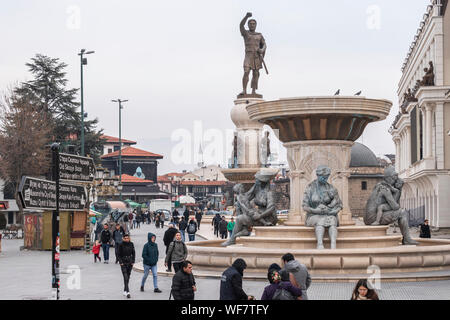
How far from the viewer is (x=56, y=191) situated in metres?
14.3

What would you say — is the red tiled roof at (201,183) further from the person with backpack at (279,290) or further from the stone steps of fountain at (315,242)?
the person with backpack at (279,290)

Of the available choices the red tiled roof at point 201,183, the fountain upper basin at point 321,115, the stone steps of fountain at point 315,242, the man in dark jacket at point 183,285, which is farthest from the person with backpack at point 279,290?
the red tiled roof at point 201,183

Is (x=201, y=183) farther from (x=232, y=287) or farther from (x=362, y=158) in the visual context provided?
(x=232, y=287)

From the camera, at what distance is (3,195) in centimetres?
7456

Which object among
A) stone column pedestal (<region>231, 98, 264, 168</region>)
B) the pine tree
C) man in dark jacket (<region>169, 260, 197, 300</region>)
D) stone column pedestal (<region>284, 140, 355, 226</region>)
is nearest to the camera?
man in dark jacket (<region>169, 260, 197, 300</region>)

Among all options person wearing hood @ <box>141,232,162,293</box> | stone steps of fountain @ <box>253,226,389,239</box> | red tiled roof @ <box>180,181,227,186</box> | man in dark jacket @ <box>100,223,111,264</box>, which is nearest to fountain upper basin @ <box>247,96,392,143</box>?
stone steps of fountain @ <box>253,226,389,239</box>

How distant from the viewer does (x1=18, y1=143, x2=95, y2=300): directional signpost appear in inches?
566

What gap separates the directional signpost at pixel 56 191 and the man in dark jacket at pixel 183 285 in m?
3.82

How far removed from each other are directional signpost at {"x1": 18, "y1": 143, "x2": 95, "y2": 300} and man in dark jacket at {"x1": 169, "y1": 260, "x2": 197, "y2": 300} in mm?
3818

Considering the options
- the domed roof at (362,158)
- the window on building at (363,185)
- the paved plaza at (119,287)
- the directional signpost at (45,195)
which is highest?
the domed roof at (362,158)

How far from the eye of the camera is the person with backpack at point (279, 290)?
31.0 ft

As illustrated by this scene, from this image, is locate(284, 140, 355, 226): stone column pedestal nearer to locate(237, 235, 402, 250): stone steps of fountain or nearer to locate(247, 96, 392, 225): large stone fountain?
locate(247, 96, 392, 225): large stone fountain

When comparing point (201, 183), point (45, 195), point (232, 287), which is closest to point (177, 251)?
point (45, 195)

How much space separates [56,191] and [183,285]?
13.7 ft
